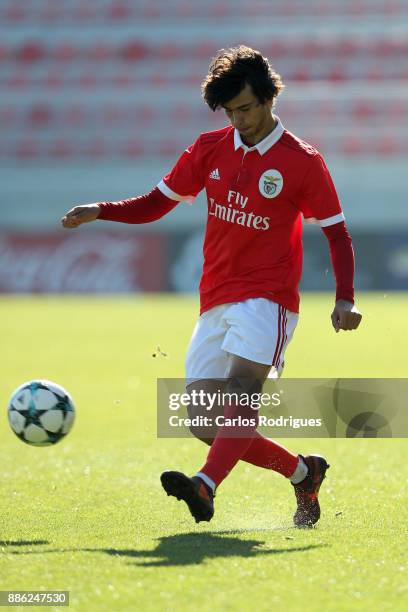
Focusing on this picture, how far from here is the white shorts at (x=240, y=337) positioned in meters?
4.49

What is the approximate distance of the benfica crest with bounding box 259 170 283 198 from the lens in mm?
4578

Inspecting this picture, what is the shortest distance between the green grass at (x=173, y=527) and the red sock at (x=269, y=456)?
0.80 ft

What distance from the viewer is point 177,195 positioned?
498 cm

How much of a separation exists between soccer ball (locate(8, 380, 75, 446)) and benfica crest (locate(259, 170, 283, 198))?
5.39ft

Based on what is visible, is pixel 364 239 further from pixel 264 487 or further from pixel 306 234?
pixel 264 487

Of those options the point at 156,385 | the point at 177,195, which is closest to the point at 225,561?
the point at 177,195

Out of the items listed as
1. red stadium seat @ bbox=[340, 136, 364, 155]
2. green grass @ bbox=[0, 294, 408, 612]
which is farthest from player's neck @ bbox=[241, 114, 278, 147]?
red stadium seat @ bbox=[340, 136, 364, 155]

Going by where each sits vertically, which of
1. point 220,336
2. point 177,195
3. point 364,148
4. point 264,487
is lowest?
point 264,487

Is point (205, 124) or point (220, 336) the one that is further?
point (205, 124)

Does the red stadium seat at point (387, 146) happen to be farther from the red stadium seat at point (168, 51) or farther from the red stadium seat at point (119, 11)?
the red stadium seat at point (119, 11)

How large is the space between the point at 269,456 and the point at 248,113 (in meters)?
1.48

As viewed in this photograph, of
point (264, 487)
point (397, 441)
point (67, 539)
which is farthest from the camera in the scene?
point (397, 441)

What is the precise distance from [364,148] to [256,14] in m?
5.79

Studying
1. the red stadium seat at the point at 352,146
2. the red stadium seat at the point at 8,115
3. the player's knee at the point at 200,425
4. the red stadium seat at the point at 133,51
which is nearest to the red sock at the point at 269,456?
the player's knee at the point at 200,425
